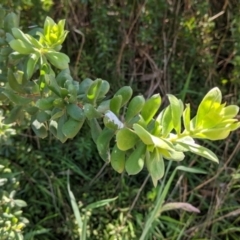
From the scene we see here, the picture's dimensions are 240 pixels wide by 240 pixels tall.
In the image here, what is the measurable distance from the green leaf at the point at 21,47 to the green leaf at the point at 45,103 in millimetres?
112

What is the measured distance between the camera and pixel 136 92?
2.09 m

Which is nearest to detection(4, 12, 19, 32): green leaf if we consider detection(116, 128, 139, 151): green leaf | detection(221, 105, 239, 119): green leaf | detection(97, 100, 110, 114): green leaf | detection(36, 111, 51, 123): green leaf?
detection(36, 111, 51, 123): green leaf

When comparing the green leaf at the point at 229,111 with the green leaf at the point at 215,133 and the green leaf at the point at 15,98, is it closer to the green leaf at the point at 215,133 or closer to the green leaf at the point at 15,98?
the green leaf at the point at 215,133

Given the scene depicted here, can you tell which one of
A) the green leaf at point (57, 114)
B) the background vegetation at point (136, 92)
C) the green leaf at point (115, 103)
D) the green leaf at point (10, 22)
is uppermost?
the green leaf at point (10, 22)

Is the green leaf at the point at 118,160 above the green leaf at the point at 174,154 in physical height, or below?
below

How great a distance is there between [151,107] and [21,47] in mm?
296

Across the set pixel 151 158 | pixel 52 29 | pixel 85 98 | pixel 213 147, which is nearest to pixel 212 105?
pixel 151 158

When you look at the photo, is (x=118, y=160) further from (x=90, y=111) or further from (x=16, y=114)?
(x=16, y=114)

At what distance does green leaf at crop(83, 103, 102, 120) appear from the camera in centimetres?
97

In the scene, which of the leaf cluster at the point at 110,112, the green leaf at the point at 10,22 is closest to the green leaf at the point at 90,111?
the leaf cluster at the point at 110,112

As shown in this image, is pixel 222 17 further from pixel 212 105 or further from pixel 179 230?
pixel 212 105

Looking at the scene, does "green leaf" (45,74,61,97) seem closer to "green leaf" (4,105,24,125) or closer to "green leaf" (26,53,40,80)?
"green leaf" (26,53,40,80)

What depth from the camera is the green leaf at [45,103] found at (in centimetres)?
101

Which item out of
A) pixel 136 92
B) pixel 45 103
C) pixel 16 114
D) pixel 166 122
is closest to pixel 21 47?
pixel 45 103
